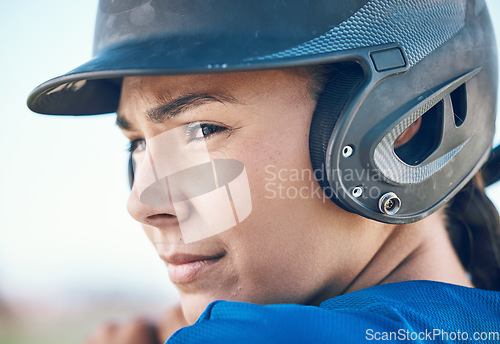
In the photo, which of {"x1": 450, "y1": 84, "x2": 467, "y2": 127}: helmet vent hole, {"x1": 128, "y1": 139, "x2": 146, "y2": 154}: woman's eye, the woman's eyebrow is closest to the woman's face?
the woman's eyebrow

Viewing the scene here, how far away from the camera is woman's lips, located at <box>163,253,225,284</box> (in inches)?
54.6

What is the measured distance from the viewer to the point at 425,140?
143 centimetres

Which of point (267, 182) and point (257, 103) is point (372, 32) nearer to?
point (257, 103)

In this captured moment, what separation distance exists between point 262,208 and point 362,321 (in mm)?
427

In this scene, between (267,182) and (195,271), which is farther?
(195,271)

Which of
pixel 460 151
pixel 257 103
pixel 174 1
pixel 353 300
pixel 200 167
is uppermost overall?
pixel 174 1

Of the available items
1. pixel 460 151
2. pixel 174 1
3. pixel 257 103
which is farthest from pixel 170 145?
pixel 460 151

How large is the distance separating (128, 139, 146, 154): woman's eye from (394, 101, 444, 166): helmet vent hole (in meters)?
0.83

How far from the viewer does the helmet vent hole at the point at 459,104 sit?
1454 millimetres

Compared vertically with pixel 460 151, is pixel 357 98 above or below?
above

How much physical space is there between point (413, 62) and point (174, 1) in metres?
0.69

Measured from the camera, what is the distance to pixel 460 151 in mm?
1462

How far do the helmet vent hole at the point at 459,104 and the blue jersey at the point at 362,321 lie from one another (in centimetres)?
54

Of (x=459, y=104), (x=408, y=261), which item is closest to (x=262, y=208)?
(x=408, y=261)
